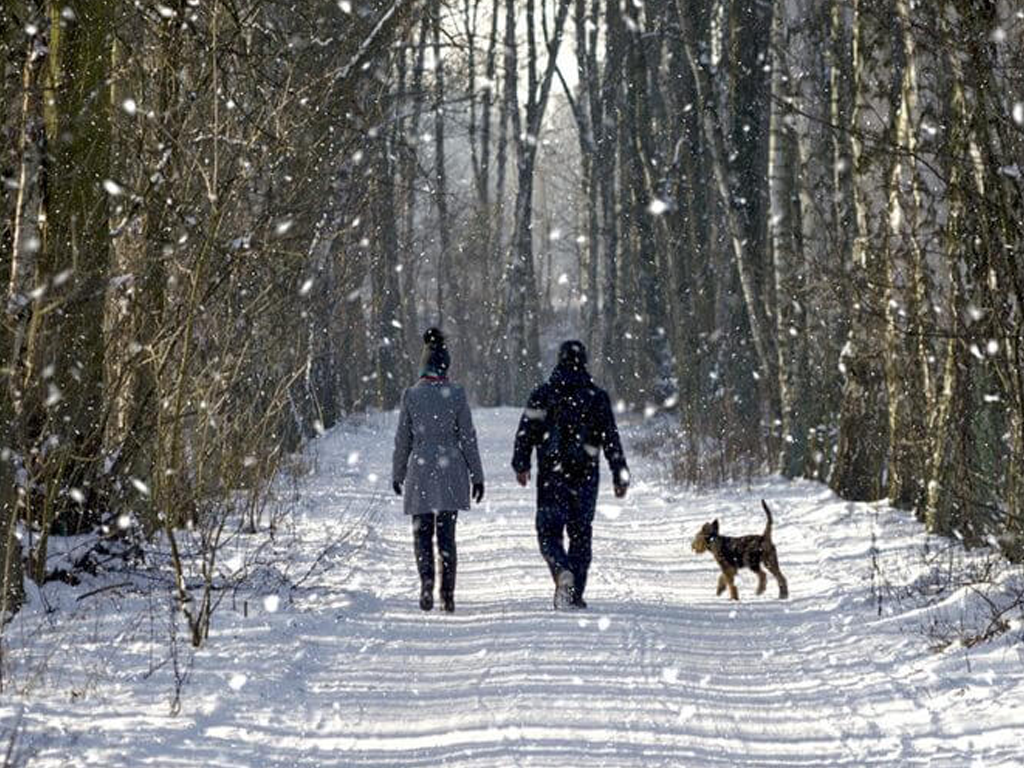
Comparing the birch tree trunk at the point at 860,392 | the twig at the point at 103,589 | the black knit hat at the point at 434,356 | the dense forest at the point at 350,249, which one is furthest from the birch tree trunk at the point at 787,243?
the twig at the point at 103,589

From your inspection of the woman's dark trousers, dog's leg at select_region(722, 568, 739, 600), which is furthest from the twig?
dog's leg at select_region(722, 568, 739, 600)

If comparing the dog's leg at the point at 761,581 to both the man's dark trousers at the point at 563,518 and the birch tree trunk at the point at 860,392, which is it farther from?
the birch tree trunk at the point at 860,392

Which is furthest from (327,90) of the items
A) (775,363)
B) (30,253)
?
(775,363)

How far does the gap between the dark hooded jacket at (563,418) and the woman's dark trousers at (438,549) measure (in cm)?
68

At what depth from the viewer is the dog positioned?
11008 millimetres

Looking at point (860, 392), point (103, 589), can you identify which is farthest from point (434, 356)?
point (860, 392)

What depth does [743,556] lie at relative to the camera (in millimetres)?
11078

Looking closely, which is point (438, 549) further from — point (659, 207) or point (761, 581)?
point (659, 207)

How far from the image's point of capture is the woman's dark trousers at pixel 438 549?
416 inches

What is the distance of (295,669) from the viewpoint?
27.3ft

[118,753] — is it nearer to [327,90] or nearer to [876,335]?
[327,90]

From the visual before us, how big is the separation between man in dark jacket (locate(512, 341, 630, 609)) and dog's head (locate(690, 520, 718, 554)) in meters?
0.88

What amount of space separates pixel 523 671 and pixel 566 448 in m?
2.76

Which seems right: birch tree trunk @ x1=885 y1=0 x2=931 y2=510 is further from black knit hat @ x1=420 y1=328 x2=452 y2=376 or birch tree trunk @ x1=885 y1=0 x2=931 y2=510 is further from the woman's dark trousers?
the woman's dark trousers
